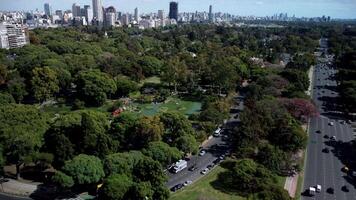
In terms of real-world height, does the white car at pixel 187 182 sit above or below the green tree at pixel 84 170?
below

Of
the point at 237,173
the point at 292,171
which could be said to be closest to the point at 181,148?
the point at 237,173

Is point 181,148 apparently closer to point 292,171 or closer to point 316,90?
point 292,171

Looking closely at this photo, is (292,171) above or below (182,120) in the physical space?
below

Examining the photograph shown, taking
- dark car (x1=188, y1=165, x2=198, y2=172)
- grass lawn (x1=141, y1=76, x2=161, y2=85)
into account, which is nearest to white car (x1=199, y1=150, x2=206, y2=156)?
dark car (x1=188, y1=165, x2=198, y2=172)

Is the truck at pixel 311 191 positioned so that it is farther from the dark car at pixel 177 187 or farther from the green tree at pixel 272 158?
the dark car at pixel 177 187

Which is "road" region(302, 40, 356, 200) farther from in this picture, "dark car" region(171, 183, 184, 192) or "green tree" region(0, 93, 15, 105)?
"green tree" region(0, 93, 15, 105)

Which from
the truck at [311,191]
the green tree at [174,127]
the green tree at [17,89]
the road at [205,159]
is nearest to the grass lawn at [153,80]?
the green tree at [17,89]

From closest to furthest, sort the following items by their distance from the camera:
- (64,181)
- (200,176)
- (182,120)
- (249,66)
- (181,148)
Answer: (64,181)
(200,176)
(181,148)
(182,120)
(249,66)

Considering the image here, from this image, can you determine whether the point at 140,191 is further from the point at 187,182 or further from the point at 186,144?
the point at 186,144

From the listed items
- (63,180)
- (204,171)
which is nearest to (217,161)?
(204,171)
